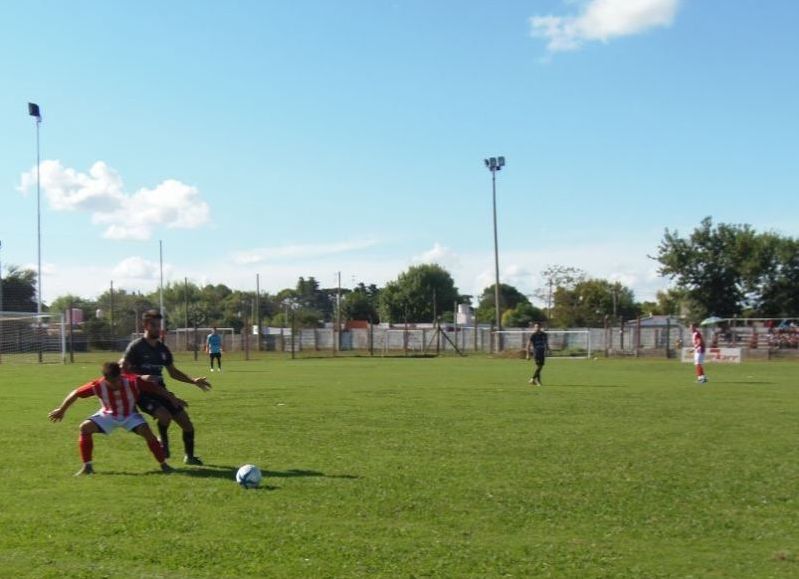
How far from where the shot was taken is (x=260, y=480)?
9508 millimetres

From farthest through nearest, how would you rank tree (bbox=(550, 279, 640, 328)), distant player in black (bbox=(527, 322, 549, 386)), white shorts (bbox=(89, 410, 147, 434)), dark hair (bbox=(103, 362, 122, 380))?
tree (bbox=(550, 279, 640, 328)) < distant player in black (bbox=(527, 322, 549, 386)) < white shorts (bbox=(89, 410, 147, 434)) < dark hair (bbox=(103, 362, 122, 380))

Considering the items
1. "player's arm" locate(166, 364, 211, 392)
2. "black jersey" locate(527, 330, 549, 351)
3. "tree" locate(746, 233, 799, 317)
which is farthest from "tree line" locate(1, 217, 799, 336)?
"player's arm" locate(166, 364, 211, 392)

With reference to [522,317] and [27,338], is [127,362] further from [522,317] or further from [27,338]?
[522,317]

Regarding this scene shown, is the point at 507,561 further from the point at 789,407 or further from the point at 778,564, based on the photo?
the point at 789,407

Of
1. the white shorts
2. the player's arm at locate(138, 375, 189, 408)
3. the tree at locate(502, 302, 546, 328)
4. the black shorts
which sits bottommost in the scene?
the white shorts

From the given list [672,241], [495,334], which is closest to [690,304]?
[672,241]

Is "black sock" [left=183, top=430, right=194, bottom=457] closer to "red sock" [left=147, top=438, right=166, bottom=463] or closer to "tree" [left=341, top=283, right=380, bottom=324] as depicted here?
"red sock" [left=147, top=438, right=166, bottom=463]

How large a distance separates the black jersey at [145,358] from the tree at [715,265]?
6186 centimetres

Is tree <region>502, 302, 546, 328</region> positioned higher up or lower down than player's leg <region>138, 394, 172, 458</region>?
higher up

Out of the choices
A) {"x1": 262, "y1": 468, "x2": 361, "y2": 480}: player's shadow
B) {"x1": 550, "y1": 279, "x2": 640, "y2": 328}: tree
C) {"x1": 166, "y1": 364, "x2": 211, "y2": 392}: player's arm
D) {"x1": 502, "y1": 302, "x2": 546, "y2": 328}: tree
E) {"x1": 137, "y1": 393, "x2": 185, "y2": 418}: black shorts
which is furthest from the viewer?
{"x1": 550, "y1": 279, "x2": 640, "y2": 328}: tree

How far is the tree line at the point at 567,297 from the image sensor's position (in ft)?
217

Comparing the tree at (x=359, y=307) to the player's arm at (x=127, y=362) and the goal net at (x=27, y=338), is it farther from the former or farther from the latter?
the player's arm at (x=127, y=362)

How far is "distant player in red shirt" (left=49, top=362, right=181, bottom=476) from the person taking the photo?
1040 centimetres

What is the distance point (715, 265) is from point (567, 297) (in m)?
39.0
